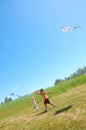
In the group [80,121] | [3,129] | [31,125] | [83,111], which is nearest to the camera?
[80,121]

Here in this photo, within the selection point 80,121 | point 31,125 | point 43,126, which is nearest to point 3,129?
point 31,125

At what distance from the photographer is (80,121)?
17.3 m

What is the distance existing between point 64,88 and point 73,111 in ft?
104

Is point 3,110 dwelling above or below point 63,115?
above

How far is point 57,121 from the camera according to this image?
19.1m

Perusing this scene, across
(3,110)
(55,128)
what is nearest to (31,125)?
(55,128)

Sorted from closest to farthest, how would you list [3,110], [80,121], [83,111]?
[80,121], [83,111], [3,110]

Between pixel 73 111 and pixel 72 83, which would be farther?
pixel 72 83

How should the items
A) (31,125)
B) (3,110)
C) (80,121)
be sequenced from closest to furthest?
(80,121) → (31,125) → (3,110)

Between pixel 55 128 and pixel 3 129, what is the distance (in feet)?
21.9

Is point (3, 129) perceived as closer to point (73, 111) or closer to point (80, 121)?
point (73, 111)

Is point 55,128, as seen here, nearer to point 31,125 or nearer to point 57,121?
point 57,121

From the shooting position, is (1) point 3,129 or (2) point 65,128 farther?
(1) point 3,129

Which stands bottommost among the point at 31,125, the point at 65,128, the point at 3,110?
the point at 65,128
